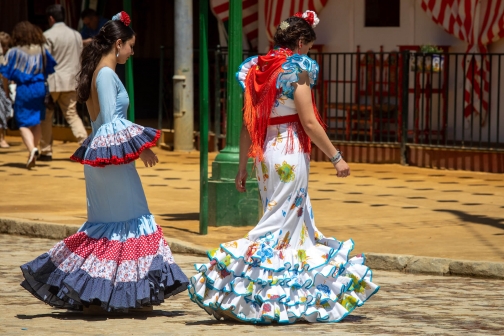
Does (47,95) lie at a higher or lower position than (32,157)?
higher

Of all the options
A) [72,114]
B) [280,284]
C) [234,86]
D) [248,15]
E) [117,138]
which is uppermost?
[248,15]

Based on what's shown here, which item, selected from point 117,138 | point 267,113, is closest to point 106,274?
point 117,138

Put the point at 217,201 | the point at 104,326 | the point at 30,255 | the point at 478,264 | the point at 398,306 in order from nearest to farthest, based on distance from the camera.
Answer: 1. the point at 104,326
2. the point at 398,306
3. the point at 478,264
4. the point at 30,255
5. the point at 217,201

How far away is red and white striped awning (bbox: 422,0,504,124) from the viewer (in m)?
15.3

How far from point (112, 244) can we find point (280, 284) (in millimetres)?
1005

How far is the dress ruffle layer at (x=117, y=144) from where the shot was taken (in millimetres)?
6559

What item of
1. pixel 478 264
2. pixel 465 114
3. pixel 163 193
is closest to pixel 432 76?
pixel 465 114

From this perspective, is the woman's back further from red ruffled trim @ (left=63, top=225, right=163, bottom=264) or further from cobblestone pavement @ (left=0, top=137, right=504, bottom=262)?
cobblestone pavement @ (left=0, top=137, right=504, bottom=262)

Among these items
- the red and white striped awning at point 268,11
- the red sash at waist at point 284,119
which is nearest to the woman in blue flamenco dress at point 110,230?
the red sash at waist at point 284,119

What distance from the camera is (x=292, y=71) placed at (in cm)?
646

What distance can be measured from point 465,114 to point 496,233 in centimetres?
592

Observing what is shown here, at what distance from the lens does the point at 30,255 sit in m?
9.22

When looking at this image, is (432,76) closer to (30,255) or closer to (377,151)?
(377,151)

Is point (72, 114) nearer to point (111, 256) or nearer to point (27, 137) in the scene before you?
point (27, 137)
